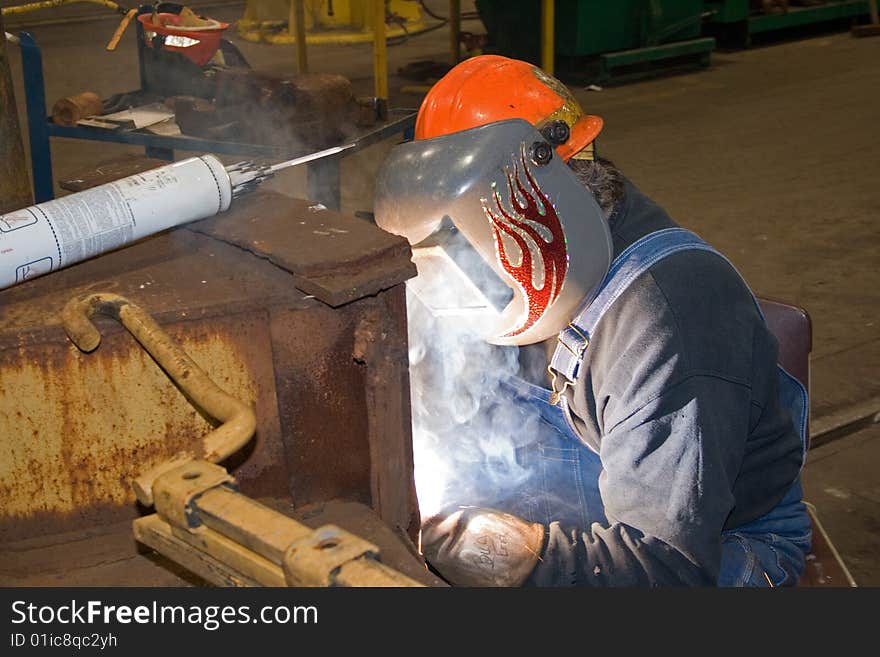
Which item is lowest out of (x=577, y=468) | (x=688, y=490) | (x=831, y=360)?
(x=831, y=360)

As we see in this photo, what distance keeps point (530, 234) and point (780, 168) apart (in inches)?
182

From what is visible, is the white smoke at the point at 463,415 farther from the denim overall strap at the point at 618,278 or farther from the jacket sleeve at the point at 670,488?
the jacket sleeve at the point at 670,488

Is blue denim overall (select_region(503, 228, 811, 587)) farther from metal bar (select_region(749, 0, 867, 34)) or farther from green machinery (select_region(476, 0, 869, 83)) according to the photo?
metal bar (select_region(749, 0, 867, 34))

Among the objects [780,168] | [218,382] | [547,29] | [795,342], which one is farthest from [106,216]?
[547,29]

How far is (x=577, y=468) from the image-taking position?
1.89 meters

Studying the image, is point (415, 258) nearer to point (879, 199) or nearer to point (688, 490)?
point (688, 490)

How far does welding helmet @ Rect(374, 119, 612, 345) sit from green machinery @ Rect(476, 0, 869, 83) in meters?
Result: 6.10

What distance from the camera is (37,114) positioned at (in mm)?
3881

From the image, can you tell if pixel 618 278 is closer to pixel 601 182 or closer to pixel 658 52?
pixel 601 182

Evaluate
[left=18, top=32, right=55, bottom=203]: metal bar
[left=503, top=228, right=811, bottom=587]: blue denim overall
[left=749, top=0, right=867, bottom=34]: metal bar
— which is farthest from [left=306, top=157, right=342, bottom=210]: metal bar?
[left=749, top=0, right=867, bottom=34]: metal bar

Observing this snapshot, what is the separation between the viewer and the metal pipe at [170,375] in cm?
104

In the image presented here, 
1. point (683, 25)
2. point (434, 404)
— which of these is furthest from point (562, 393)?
point (683, 25)

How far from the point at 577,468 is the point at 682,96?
5945 mm

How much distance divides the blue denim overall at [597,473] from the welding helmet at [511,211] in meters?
0.04
